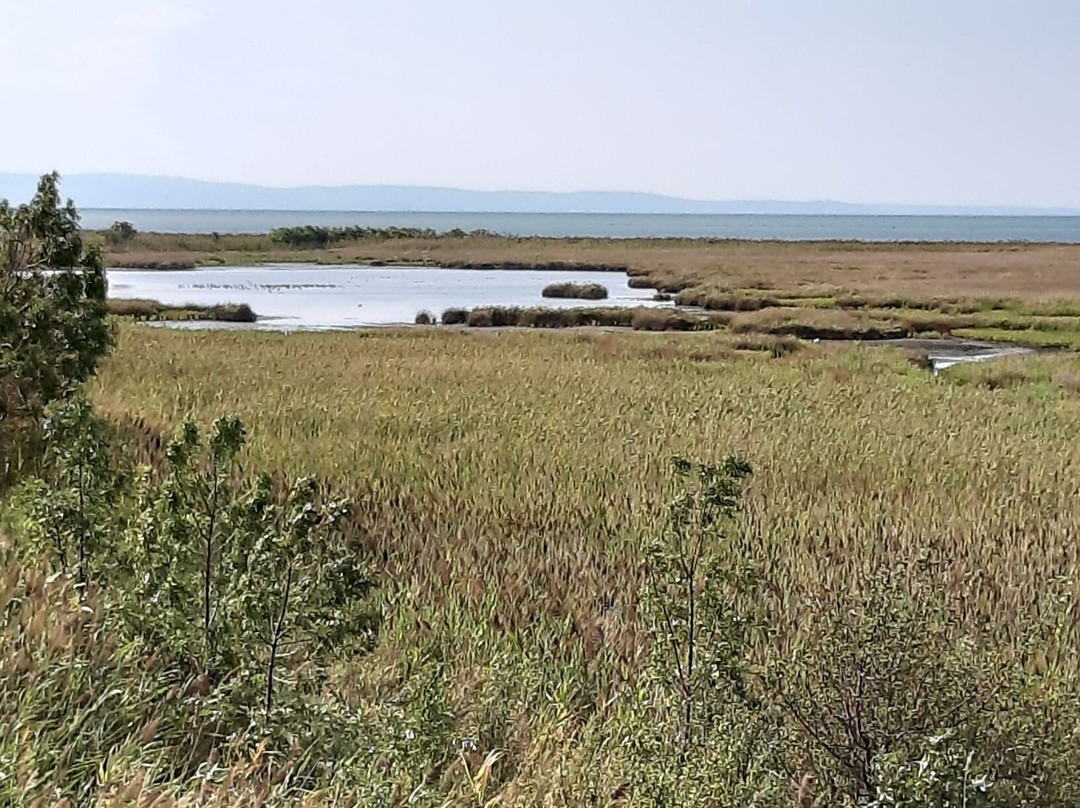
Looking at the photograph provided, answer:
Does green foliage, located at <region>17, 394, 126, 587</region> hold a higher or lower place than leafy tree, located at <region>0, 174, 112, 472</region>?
lower

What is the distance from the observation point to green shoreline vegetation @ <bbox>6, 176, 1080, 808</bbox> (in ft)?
14.6

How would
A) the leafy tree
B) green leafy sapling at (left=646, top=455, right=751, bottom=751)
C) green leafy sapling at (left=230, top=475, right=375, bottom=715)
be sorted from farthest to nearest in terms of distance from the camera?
the leafy tree < green leafy sapling at (left=646, top=455, right=751, bottom=751) < green leafy sapling at (left=230, top=475, right=375, bottom=715)

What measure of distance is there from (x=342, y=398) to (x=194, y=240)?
89.0 m

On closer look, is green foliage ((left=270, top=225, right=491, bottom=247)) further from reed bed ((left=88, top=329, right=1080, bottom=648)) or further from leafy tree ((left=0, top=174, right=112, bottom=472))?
leafy tree ((left=0, top=174, right=112, bottom=472))

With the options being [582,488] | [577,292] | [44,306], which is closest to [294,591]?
[44,306]

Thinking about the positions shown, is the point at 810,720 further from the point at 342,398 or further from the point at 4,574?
the point at 342,398

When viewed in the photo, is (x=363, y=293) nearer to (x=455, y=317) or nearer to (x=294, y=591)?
(x=455, y=317)

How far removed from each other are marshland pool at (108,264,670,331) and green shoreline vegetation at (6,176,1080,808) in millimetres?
21894

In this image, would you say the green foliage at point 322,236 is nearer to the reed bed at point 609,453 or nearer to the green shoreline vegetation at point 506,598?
the reed bed at point 609,453

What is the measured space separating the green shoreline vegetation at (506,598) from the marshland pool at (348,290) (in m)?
21.9

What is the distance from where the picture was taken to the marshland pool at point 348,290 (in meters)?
39.9

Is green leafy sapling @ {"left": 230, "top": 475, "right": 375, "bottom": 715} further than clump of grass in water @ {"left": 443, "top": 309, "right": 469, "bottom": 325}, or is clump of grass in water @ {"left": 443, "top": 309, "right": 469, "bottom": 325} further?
clump of grass in water @ {"left": 443, "top": 309, "right": 469, "bottom": 325}

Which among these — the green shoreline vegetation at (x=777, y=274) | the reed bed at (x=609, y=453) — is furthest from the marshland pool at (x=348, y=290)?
the reed bed at (x=609, y=453)

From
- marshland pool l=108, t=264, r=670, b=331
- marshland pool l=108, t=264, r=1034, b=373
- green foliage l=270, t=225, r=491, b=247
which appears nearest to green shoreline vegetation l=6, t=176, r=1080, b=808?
marshland pool l=108, t=264, r=1034, b=373
